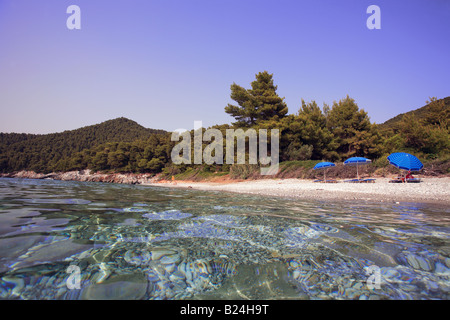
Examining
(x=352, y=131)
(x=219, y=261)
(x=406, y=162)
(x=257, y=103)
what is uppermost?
(x=257, y=103)

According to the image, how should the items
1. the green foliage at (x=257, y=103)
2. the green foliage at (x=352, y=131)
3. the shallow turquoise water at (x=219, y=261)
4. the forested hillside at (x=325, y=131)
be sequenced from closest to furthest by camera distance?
the shallow turquoise water at (x=219, y=261) → the forested hillside at (x=325, y=131) → the green foliage at (x=352, y=131) → the green foliage at (x=257, y=103)

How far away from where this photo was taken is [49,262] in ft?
6.02

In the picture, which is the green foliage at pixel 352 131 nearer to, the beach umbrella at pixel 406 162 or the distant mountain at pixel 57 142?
the beach umbrella at pixel 406 162

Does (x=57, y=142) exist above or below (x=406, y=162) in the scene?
above

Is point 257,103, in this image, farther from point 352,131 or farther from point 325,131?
point 352,131

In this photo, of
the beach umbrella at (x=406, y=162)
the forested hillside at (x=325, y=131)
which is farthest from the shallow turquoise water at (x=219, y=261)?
the forested hillside at (x=325, y=131)

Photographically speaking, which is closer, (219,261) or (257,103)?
(219,261)

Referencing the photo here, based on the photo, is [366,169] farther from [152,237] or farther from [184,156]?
[184,156]

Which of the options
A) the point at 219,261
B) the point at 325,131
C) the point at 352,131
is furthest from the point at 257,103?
the point at 219,261

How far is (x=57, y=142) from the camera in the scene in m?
80.0

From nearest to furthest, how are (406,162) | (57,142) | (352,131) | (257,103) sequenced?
1. (406,162)
2. (352,131)
3. (257,103)
4. (57,142)

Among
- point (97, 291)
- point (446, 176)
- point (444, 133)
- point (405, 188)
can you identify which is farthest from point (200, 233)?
point (444, 133)

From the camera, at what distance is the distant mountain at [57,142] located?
64938 millimetres

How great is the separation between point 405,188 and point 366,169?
7.33 m
